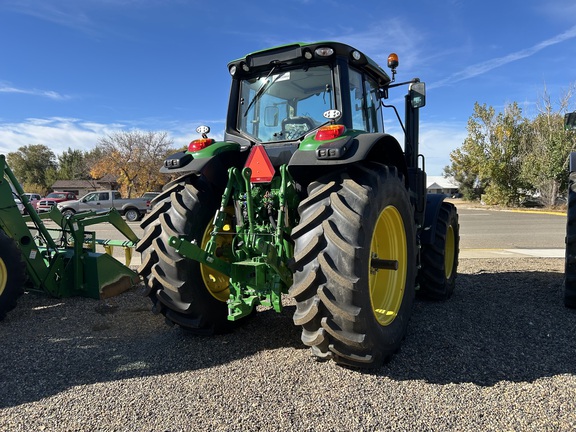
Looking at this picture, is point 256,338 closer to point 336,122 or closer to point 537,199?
point 336,122

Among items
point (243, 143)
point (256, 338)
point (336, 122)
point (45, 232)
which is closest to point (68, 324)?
point (45, 232)

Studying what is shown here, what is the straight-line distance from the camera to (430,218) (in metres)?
5.29

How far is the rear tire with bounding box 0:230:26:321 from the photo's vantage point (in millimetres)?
4500

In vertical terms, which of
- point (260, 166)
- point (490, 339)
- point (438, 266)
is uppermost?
point (260, 166)

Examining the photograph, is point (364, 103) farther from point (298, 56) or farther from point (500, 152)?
point (500, 152)

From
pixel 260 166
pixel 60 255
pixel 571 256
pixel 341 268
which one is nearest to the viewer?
pixel 341 268

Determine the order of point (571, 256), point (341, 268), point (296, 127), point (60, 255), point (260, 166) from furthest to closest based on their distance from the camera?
point (60, 255) → point (571, 256) → point (296, 127) → point (260, 166) → point (341, 268)

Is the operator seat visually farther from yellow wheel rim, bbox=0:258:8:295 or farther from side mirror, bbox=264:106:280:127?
yellow wheel rim, bbox=0:258:8:295

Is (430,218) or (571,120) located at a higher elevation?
(571,120)

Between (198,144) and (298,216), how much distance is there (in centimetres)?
112

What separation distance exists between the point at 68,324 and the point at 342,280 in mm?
3239

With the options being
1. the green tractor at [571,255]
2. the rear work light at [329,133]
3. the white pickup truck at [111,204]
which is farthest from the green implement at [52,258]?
the white pickup truck at [111,204]

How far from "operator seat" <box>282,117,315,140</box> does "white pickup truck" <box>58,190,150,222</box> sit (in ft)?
66.4

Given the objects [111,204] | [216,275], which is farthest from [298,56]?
[111,204]
